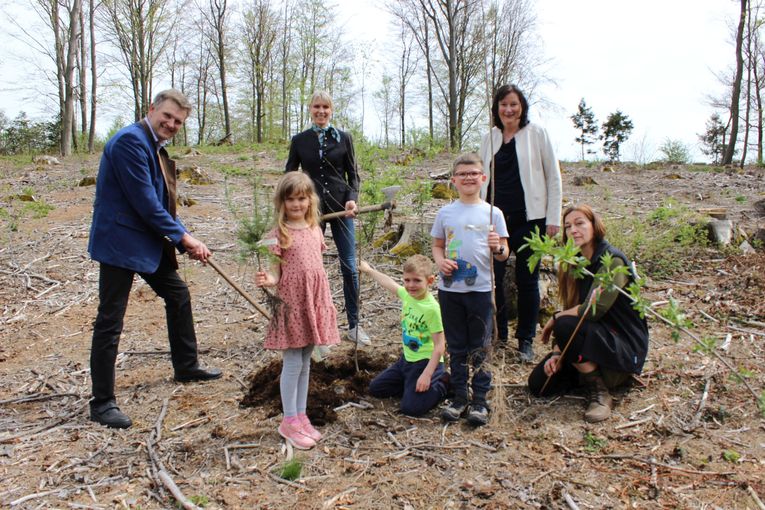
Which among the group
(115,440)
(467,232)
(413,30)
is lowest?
(115,440)

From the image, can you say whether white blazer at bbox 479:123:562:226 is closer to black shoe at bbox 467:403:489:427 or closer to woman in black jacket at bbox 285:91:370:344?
woman in black jacket at bbox 285:91:370:344

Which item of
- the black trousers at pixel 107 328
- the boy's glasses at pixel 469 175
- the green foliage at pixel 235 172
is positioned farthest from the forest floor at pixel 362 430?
the green foliage at pixel 235 172

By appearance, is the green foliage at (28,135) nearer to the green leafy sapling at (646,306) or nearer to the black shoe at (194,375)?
the black shoe at (194,375)

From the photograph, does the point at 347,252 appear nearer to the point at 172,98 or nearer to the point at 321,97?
the point at 321,97

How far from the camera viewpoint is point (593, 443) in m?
2.90

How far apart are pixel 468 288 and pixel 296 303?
1.02 m

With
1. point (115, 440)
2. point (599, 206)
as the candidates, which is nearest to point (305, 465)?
point (115, 440)

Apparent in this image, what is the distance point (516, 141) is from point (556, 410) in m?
1.86

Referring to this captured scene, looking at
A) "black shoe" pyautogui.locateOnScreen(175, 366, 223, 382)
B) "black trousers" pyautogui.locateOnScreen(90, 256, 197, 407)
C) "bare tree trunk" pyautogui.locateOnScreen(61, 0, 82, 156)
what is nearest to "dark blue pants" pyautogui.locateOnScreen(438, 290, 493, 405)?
"black shoe" pyautogui.locateOnScreen(175, 366, 223, 382)

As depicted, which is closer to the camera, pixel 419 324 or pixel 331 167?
pixel 419 324

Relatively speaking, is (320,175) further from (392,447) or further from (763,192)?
(763,192)

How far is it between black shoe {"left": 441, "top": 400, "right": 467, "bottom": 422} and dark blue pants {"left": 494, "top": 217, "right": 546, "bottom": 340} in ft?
3.23

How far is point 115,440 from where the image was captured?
315cm

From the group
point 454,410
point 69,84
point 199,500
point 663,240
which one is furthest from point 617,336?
point 69,84
